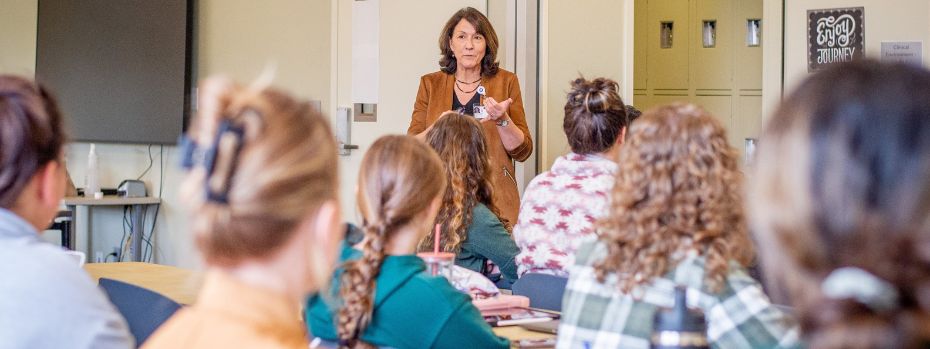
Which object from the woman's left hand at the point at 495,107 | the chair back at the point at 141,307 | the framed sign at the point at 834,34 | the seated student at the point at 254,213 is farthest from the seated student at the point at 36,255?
the framed sign at the point at 834,34

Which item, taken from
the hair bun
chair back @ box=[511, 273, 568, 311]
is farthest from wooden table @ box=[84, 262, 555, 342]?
the hair bun

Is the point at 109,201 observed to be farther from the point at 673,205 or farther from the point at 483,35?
the point at 673,205

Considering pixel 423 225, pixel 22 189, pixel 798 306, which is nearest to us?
pixel 798 306

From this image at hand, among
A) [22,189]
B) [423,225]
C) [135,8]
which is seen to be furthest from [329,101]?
[22,189]

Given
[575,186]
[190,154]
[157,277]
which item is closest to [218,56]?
[157,277]

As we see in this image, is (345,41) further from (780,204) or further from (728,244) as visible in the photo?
(780,204)

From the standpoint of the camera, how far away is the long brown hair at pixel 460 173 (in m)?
3.36

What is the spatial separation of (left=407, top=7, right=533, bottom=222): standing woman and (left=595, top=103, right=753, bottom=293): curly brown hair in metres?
2.83

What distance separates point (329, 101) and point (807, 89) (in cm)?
559

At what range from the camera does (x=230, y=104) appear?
1143 millimetres

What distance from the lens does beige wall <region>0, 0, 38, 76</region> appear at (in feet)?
24.0

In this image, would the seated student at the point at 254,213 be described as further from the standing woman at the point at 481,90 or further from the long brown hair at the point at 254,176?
the standing woman at the point at 481,90

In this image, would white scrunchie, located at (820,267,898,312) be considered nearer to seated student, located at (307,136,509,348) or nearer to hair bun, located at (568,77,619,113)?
seated student, located at (307,136,509,348)

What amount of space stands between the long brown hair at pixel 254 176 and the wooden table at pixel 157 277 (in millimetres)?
1836
